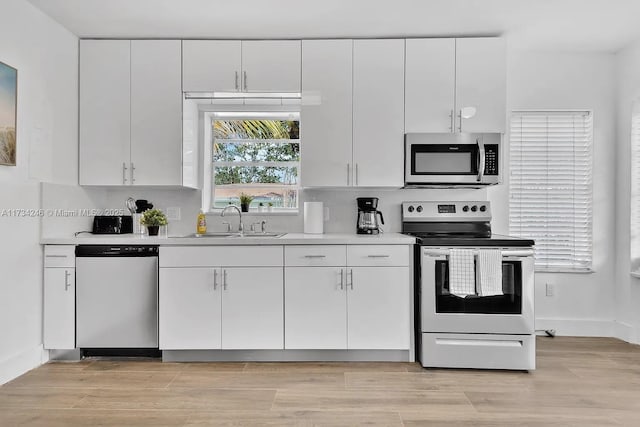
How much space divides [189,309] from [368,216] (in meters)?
1.53

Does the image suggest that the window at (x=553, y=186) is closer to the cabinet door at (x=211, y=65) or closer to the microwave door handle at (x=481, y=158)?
the microwave door handle at (x=481, y=158)

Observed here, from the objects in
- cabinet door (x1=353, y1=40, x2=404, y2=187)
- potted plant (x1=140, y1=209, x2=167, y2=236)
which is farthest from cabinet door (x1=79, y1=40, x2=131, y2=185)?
cabinet door (x1=353, y1=40, x2=404, y2=187)

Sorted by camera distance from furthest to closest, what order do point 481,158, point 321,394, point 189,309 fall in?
point 481,158 → point 189,309 → point 321,394

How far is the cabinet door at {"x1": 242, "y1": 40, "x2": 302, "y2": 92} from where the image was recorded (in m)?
3.42

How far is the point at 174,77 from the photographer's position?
3418 millimetres

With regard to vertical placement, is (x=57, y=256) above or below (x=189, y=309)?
above

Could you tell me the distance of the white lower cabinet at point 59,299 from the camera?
122 inches

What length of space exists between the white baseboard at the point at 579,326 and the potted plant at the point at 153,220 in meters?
3.24

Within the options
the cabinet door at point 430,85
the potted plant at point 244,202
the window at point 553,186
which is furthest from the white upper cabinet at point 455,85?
the potted plant at point 244,202

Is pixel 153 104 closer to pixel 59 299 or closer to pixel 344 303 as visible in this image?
pixel 59 299

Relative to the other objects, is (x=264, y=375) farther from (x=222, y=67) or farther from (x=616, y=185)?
(x=616, y=185)

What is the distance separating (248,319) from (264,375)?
0.40 m

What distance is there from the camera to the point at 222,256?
3.09 metres

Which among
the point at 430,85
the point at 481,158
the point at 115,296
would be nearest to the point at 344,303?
the point at 481,158
